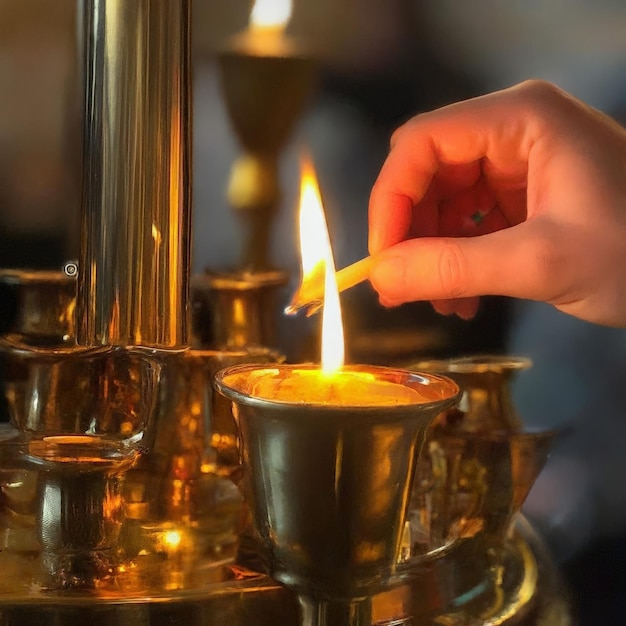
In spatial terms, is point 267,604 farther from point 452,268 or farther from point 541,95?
point 541,95

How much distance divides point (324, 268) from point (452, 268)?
0.23 ft

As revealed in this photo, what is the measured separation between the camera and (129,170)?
0.40m

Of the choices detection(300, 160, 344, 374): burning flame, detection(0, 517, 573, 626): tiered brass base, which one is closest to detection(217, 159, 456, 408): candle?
detection(300, 160, 344, 374): burning flame

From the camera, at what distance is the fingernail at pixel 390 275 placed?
0.41m

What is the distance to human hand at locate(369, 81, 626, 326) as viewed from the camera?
39 centimetres

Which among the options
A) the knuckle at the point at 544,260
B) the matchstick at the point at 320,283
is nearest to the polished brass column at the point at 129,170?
the matchstick at the point at 320,283

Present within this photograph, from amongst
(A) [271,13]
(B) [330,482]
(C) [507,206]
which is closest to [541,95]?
(C) [507,206]

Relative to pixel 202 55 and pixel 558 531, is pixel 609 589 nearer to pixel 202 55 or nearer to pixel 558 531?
pixel 558 531

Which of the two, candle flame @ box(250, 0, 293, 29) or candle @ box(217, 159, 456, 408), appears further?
candle flame @ box(250, 0, 293, 29)

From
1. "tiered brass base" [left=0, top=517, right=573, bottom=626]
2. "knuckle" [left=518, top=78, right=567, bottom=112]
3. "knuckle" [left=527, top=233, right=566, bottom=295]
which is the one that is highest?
"knuckle" [left=518, top=78, right=567, bottom=112]

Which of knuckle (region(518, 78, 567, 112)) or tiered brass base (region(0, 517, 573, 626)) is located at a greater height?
knuckle (region(518, 78, 567, 112))

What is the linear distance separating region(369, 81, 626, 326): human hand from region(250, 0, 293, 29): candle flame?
11cm

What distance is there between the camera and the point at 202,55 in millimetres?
490

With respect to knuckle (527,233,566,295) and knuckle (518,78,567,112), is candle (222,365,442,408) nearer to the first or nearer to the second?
knuckle (527,233,566,295)
